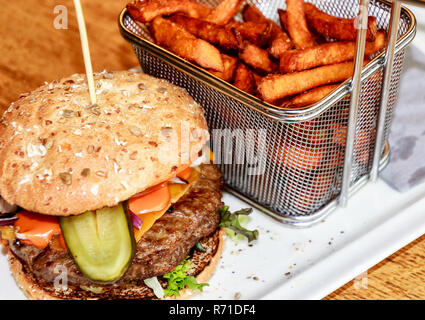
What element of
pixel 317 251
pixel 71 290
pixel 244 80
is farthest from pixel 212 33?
pixel 71 290

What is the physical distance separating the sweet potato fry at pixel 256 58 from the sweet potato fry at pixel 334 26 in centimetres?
29

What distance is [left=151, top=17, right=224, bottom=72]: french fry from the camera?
2400 mm

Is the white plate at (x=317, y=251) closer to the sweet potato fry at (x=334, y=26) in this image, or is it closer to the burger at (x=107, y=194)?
the burger at (x=107, y=194)

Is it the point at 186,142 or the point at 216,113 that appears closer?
the point at 186,142

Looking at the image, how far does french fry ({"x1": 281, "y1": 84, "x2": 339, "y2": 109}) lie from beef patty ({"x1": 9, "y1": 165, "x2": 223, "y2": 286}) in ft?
1.67

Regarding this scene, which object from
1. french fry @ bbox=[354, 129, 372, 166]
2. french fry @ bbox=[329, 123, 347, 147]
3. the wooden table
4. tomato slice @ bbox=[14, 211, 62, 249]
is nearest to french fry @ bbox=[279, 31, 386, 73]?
french fry @ bbox=[329, 123, 347, 147]

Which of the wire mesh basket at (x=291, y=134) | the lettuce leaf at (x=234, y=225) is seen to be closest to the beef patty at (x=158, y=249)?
the lettuce leaf at (x=234, y=225)

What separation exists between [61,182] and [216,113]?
84cm

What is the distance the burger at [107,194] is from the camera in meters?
2.03

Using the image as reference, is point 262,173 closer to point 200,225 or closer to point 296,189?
point 296,189

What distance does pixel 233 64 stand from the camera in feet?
8.16

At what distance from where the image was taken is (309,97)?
226 cm

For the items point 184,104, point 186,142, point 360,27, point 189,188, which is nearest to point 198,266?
point 189,188

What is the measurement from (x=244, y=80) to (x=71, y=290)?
108cm
